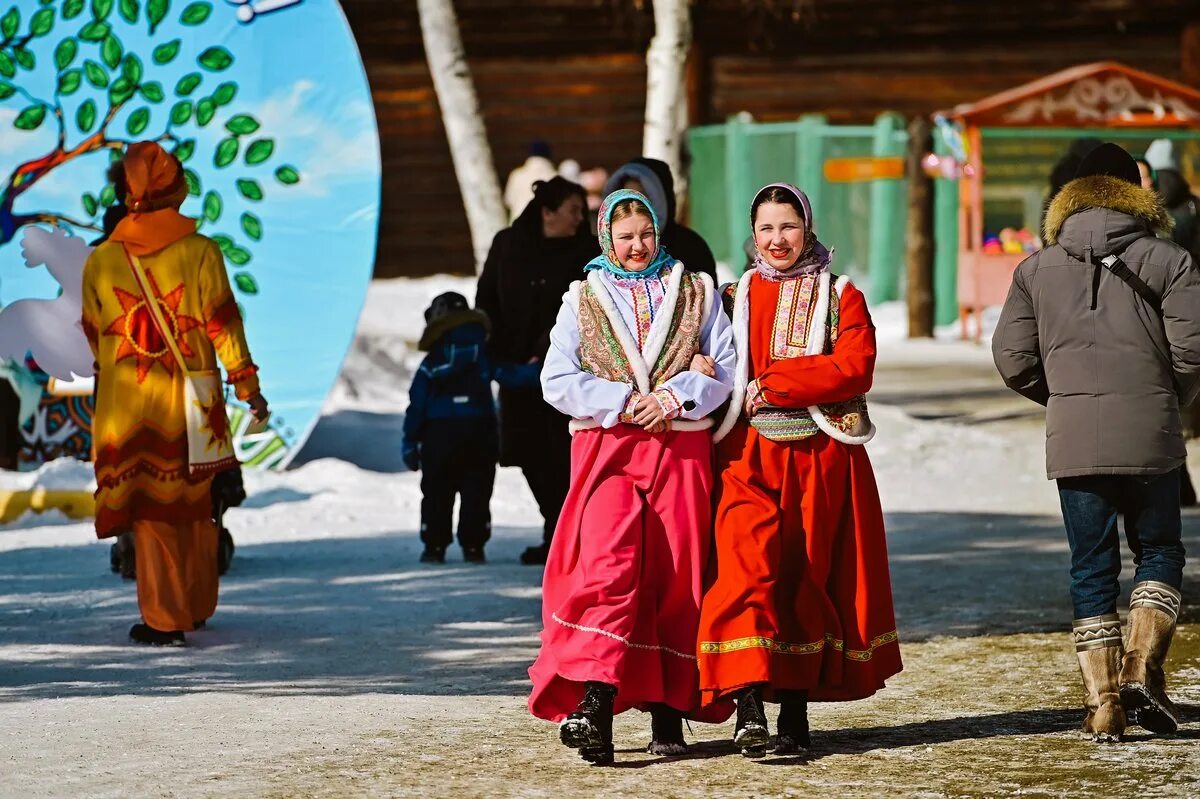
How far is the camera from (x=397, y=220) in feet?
65.9

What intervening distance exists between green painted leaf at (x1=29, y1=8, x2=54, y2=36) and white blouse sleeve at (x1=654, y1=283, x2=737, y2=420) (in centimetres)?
652

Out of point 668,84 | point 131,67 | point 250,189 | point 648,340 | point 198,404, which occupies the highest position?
point 668,84

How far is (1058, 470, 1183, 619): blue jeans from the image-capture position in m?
5.12

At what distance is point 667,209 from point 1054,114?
36.2 feet

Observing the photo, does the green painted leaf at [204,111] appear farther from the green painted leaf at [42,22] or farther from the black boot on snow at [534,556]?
the black boot on snow at [534,556]

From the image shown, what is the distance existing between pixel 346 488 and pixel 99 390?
13.8 ft

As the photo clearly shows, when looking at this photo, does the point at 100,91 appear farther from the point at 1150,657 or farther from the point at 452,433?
the point at 1150,657

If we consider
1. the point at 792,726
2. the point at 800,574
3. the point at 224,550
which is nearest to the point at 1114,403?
the point at 800,574

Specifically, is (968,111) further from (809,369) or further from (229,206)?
(809,369)

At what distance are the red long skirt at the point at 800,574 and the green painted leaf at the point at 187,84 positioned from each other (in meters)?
6.30

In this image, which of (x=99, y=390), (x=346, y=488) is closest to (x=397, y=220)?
(x=346, y=488)

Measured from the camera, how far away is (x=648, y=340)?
5023 millimetres

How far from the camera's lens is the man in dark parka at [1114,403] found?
506 centimetres

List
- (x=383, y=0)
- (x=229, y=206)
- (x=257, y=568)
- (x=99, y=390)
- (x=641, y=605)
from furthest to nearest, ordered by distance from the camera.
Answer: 1. (x=383, y=0)
2. (x=229, y=206)
3. (x=257, y=568)
4. (x=99, y=390)
5. (x=641, y=605)
